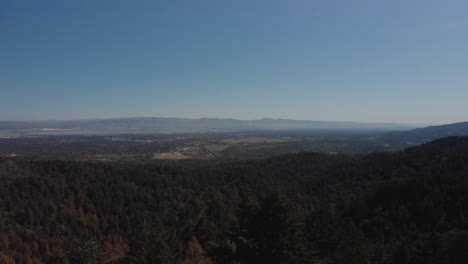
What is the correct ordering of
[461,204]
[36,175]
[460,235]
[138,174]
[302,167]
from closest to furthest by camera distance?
[460,235] < [461,204] < [36,175] < [138,174] < [302,167]

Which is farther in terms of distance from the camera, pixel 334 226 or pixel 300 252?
pixel 334 226

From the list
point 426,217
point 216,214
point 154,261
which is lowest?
point 216,214

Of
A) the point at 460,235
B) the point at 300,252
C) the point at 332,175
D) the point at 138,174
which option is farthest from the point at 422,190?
the point at 138,174

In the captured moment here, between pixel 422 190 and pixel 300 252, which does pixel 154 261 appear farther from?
pixel 422 190

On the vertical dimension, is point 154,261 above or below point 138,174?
above

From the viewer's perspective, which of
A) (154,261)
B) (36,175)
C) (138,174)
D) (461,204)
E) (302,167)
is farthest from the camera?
(302,167)

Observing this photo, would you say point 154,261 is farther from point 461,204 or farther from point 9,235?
point 461,204

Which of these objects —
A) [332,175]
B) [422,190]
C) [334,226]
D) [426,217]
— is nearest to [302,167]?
[332,175]
